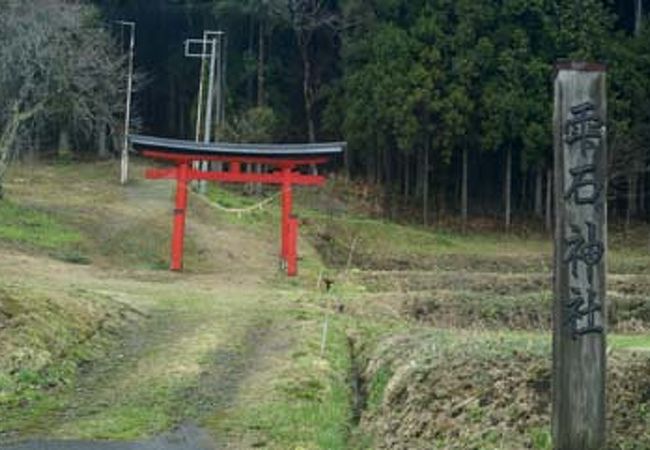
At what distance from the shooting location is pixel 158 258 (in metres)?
23.3

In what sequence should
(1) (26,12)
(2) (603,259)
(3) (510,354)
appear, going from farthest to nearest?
(1) (26,12), (3) (510,354), (2) (603,259)

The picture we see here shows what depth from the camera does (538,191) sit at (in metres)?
30.6

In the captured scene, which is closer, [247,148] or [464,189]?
[247,148]

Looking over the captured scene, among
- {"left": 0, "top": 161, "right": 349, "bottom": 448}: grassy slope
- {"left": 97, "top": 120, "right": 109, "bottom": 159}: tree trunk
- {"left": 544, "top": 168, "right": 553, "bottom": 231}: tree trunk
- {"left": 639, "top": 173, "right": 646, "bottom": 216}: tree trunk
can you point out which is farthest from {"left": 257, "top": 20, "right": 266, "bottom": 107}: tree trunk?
{"left": 639, "top": 173, "right": 646, "bottom": 216}: tree trunk

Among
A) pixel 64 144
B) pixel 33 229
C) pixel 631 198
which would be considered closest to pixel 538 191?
pixel 631 198

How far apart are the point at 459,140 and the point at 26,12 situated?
12.2m

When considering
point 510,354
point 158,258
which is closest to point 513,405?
point 510,354

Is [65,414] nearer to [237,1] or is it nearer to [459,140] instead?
[459,140]

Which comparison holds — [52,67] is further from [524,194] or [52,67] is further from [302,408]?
[302,408]

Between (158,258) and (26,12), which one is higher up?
(26,12)

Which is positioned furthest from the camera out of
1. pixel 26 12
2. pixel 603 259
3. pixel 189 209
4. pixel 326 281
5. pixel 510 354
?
pixel 189 209

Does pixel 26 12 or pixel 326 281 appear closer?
pixel 326 281

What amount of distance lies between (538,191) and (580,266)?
25.0 meters

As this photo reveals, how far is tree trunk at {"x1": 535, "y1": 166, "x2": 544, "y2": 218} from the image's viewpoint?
30331 mm
